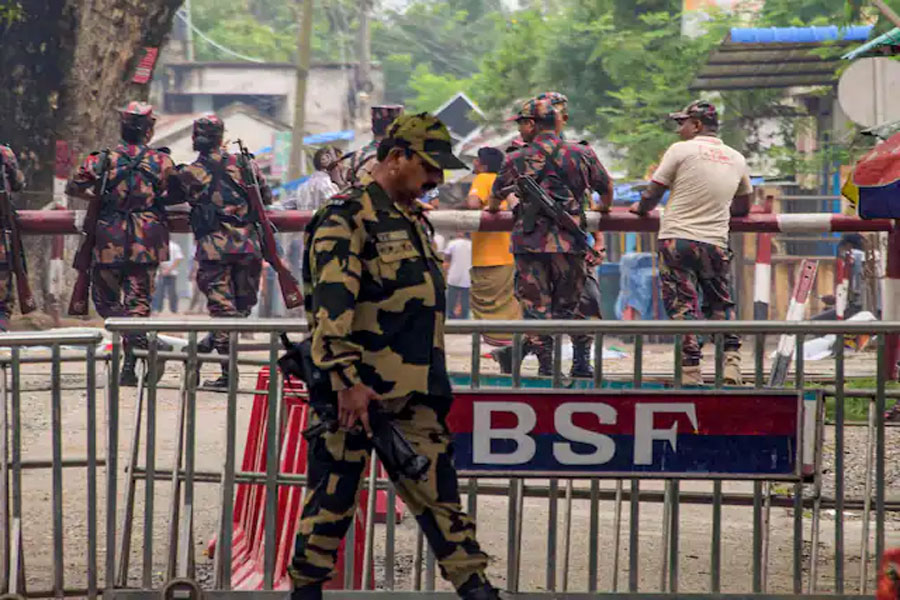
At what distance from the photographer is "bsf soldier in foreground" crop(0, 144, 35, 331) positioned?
37.6 ft

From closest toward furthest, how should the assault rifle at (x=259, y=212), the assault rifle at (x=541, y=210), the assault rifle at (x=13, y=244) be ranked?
the assault rifle at (x=541, y=210) → the assault rifle at (x=13, y=244) → the assault rifle at (x=259, y=212)

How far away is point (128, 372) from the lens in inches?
225

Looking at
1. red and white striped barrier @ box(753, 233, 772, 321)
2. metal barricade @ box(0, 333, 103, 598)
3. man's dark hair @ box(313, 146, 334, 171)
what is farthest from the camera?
red and white striped barrier @ box(753, 233, 772, 321)

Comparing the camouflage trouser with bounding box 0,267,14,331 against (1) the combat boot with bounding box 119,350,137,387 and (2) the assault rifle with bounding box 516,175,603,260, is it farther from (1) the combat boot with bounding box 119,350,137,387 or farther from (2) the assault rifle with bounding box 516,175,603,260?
(1) the combat boot with bounding box 119,350,137,387

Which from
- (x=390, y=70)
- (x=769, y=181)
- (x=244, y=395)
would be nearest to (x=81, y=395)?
(x=244, y=395)

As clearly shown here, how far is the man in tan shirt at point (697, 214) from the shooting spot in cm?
1032

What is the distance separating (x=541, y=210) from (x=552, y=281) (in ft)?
1.63

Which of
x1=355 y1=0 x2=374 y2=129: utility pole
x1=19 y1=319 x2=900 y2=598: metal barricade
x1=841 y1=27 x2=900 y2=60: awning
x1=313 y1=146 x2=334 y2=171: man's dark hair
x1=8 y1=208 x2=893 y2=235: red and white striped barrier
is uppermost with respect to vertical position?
x1=355 y1=0 x2=374 y2=129: utility pole

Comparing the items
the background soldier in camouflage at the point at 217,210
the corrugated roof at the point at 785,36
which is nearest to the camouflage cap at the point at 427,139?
the background soldier in camouflage at the point at 217,210

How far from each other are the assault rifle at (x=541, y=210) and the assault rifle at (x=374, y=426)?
592 centimetres

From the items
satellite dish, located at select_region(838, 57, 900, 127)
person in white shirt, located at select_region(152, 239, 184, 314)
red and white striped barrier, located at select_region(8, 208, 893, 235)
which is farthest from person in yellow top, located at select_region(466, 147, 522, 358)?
person in white shirt, located at select_region(152, 239, 184, 314)

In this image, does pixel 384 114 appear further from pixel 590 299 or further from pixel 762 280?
pixel 762 280

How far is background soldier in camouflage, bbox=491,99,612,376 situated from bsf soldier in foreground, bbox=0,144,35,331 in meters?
3.29

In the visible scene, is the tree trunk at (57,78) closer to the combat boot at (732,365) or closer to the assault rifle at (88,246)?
the assault rifle at (88,246)
